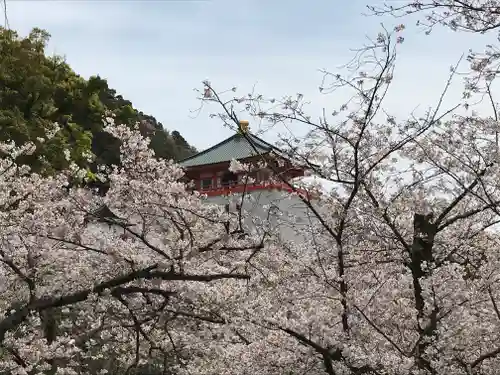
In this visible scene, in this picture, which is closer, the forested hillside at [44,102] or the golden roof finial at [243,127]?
the golden roof finial at [243,127]

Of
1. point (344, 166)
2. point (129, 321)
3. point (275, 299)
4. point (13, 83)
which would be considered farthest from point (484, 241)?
point (13, 83)

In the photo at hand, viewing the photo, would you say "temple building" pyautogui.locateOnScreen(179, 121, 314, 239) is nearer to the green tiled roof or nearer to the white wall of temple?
the white wall of temple

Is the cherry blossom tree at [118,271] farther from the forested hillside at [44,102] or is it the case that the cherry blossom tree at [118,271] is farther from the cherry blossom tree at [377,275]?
the forested hillside at [44,102]

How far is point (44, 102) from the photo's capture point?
1681 centimetres

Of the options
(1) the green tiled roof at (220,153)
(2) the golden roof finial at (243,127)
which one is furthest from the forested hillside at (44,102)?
(2) the golden roof finial at (243,127)

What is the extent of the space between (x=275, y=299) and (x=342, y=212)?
845 mm

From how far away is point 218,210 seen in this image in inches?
192

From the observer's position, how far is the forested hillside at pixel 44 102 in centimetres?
1494

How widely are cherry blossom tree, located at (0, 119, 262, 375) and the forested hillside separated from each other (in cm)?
875

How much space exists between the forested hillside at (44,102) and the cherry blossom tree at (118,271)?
875 centimetres

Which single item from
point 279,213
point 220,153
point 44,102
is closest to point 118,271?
point 279,213

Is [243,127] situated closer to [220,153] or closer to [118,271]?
[118,271]

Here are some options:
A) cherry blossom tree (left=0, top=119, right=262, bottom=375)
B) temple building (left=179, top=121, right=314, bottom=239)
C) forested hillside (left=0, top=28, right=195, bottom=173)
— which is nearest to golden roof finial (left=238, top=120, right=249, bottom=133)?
temple building (left=179, top=121, right=314, bottom=239)

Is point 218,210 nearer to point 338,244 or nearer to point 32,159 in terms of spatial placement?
point 338,244
